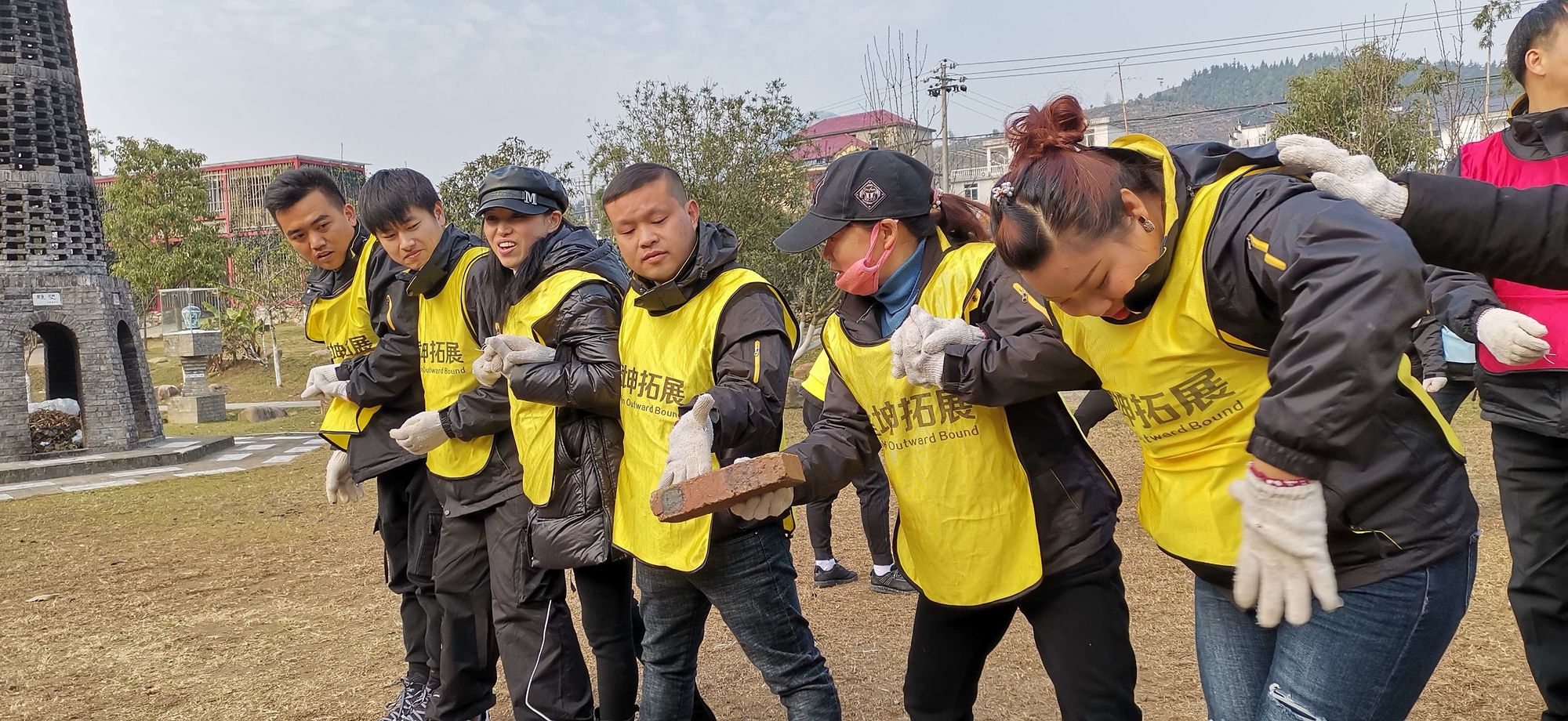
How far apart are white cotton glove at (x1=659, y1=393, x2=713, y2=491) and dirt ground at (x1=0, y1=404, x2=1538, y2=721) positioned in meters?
1.86

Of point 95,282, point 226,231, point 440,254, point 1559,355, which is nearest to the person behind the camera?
point 1559,355

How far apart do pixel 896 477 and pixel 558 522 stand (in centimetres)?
117

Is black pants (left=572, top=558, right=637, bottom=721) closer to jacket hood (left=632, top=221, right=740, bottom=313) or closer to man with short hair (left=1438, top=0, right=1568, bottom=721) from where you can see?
jacket hood (left=632, top=221, right=740, bottom=313)

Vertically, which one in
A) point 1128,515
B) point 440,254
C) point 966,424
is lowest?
point 1128,515

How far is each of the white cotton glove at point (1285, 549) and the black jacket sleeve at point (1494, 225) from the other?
0.48 meters

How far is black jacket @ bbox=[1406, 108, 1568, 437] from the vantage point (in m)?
2.94

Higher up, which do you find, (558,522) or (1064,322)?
(1064,322)

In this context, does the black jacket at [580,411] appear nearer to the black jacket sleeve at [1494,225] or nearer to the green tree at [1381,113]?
the black jacket sleeve at [1494,225]

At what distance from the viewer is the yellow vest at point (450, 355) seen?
3.59 m

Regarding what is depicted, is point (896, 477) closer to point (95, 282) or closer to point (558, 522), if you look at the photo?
point (558, 522)

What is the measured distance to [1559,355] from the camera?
9.71 ft

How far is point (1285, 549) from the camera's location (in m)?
1.60

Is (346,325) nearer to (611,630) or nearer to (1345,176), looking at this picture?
(611,630)

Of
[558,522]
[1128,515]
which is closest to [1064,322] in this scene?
[558,522]
